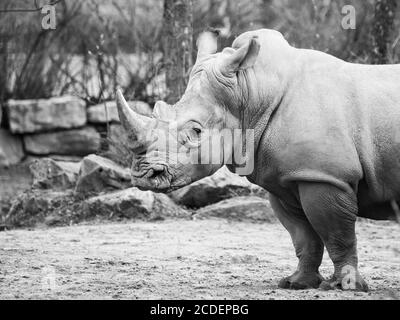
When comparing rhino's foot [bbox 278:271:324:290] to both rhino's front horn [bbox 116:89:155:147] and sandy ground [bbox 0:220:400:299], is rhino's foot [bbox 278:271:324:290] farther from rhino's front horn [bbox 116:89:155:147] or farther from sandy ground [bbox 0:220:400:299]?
rhino's front horn [bbox 116:89:155:147]

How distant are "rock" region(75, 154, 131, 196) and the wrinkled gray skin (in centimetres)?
470

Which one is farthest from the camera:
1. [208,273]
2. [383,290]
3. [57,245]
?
[57,245]

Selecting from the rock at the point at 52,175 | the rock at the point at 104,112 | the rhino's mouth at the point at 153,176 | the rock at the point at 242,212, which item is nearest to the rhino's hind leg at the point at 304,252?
the rhino's mouth at the point at 153,176

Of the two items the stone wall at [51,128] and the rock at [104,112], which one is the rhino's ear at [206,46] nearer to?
the rock at [104,112]

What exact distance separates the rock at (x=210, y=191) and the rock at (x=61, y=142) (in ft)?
9.43

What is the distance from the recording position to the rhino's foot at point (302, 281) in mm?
5934

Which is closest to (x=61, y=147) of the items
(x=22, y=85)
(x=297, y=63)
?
(x=22, y=85)

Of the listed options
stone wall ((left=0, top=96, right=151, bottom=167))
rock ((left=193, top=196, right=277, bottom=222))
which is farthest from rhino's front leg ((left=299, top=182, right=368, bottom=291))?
stone wall ((left=0, top=96, right=151, bottom=167))

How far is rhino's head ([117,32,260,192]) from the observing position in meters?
5.40
